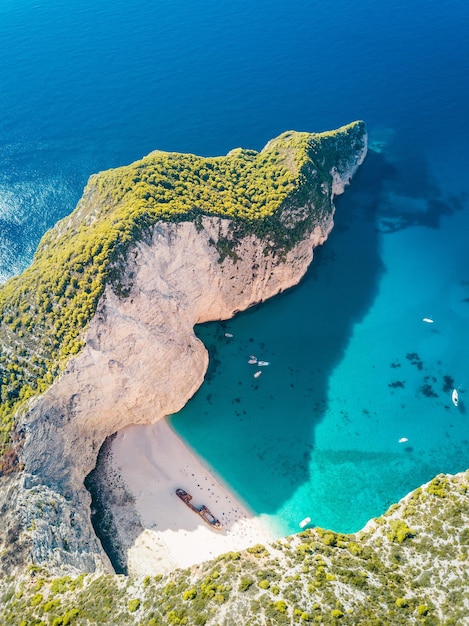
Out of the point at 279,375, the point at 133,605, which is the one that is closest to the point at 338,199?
the point at 279,375

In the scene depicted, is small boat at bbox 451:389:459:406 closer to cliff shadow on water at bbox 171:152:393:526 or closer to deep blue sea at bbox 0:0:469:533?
deep blue sea at bbox 0:0:469:533

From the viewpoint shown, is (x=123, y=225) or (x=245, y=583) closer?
(x=245, y=583)

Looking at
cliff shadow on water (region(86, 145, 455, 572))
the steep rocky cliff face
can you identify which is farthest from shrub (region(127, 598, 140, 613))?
cliff shadow on water (region(86, 145, 455, 572))

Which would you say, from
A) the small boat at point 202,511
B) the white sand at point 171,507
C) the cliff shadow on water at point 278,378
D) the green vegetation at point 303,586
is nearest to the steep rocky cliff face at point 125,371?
the cliff shadow on water at point 278,378

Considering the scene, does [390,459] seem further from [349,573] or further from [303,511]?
[349,573]

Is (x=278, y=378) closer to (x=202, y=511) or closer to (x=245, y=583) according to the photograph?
(x=202, y=511)

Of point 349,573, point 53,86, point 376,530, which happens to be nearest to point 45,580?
point 349,573

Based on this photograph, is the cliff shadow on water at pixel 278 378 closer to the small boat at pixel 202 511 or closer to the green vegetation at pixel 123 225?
the small boat at pixel 202 511
